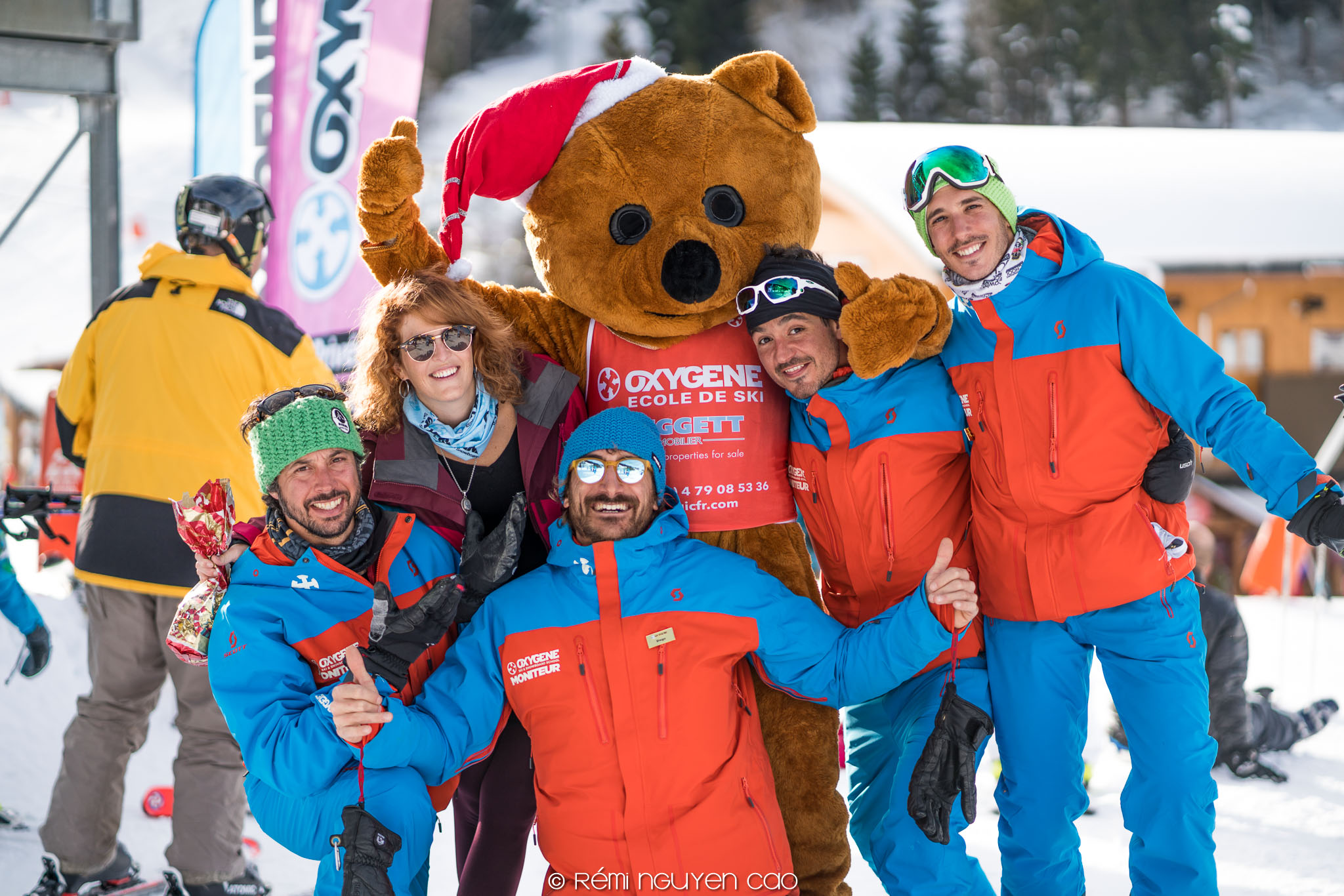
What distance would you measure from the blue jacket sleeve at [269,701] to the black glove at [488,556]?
1.16 ft

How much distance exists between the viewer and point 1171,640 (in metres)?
2.32

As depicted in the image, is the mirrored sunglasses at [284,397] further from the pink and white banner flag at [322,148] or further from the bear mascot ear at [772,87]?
the pink and white banner flag at [322,148]

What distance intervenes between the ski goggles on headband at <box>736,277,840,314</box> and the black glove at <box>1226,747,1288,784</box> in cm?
318

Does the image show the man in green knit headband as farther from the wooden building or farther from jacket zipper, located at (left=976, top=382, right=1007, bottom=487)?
the wooden building

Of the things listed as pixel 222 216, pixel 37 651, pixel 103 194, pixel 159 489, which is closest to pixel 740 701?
pixel 159 489

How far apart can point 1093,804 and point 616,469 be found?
2.85 m

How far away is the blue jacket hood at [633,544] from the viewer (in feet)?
7.20

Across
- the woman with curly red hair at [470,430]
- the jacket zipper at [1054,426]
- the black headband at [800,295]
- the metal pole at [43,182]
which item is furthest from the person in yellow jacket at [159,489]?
the jacket zipper at [1054,426]

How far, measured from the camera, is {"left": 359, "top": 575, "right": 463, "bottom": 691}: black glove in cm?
208

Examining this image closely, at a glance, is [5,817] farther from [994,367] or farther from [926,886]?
[994,367]

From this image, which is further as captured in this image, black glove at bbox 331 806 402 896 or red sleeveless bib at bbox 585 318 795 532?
red sleeveless bib at bbox 585 318 795 532

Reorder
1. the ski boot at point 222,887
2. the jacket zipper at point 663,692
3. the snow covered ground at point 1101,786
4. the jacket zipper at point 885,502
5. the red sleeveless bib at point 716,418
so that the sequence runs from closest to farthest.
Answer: the jacket zipper at point 663,692 < the jacket zipper at point 885,502 < the red sleeveless bib at point 716,418 < the ski boot at point 222,887 < the snow covered ground at point 1101,786

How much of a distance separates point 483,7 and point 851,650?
3082cm

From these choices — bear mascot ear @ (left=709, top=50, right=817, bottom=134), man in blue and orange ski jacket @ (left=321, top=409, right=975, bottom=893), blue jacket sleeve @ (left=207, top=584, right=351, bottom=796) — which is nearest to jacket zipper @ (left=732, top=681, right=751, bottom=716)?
man in blue and orange ski jacket @ (left=321, top=409, right=975, bottom=893)
